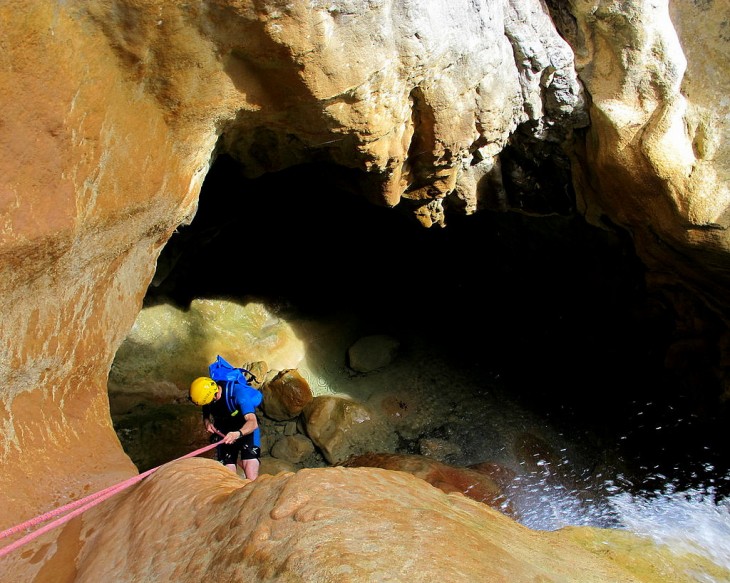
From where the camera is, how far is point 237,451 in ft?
13.9

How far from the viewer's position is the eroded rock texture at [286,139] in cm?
187

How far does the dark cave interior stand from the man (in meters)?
1.70

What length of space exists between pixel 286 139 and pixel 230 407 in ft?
6.41

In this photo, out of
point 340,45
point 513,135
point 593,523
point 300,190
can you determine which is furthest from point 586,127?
point 593,523

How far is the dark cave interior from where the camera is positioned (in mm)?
5254

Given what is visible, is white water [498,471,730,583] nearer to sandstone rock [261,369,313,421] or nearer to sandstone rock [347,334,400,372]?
sandstone rock [347,334,400,372]

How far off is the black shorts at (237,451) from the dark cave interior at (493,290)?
74.8 inches

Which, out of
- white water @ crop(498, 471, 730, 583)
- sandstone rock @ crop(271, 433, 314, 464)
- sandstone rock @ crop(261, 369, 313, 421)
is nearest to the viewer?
white water @ crop(498, 471, 730, 583)

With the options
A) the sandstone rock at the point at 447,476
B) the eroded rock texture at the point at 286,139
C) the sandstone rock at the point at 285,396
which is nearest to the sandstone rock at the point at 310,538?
the eroded rock texture at the point at 286,139

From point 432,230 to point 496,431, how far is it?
251 centimetres

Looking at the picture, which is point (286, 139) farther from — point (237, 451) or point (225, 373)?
point (237, 451)

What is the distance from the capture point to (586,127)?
4.28 metres

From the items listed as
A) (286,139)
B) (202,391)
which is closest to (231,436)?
(202,391)

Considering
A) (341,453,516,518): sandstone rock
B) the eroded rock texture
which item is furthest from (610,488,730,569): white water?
the eroded rock texture
